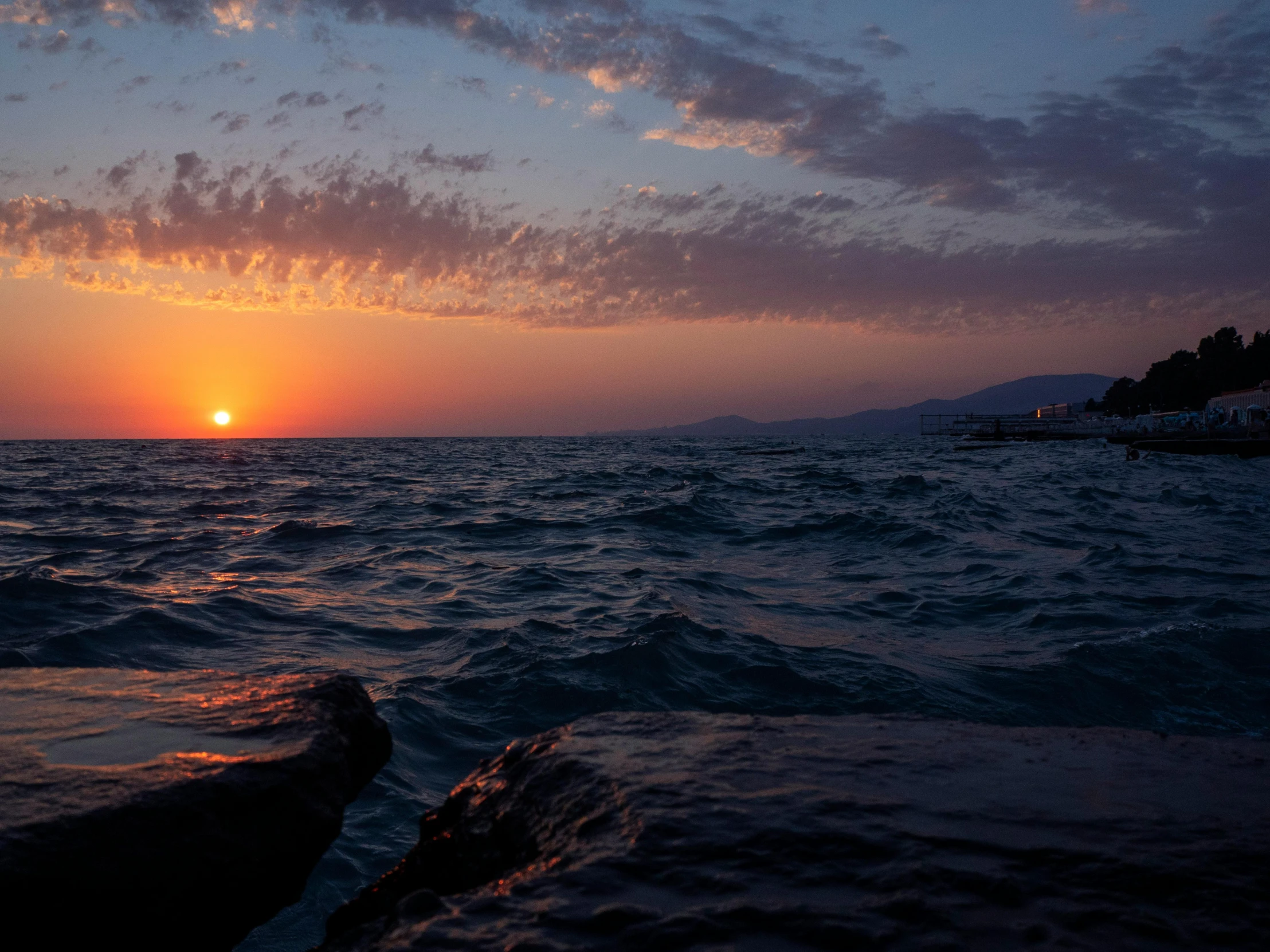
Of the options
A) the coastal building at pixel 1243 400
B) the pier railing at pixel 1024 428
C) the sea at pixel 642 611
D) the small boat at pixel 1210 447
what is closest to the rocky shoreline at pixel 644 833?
the sea at pixel 642 611

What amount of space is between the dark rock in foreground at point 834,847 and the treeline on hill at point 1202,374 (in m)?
101

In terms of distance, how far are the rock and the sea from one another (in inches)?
46.9

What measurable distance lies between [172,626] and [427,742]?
4167 millimetres

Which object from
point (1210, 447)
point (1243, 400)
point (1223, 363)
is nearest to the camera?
point (1210, 447)

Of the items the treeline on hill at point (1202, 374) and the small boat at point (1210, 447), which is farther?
the treeline on hill at point (1202, 374)

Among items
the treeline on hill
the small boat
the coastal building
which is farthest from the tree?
the small boat

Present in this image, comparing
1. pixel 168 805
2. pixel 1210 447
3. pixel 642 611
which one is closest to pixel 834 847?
pixel 168 805

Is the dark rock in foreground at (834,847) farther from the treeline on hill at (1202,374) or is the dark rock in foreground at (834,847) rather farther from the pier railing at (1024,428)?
the treeline on hill at (1202,374)

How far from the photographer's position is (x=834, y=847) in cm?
212

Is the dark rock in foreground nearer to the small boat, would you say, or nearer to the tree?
the small boat

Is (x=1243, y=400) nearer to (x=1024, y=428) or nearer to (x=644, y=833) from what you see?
(x=1024, y=428)

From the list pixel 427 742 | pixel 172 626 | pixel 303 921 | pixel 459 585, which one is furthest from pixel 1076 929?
pixel 459 585

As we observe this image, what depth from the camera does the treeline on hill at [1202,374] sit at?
8544 centimetres

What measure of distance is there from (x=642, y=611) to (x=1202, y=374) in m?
109
